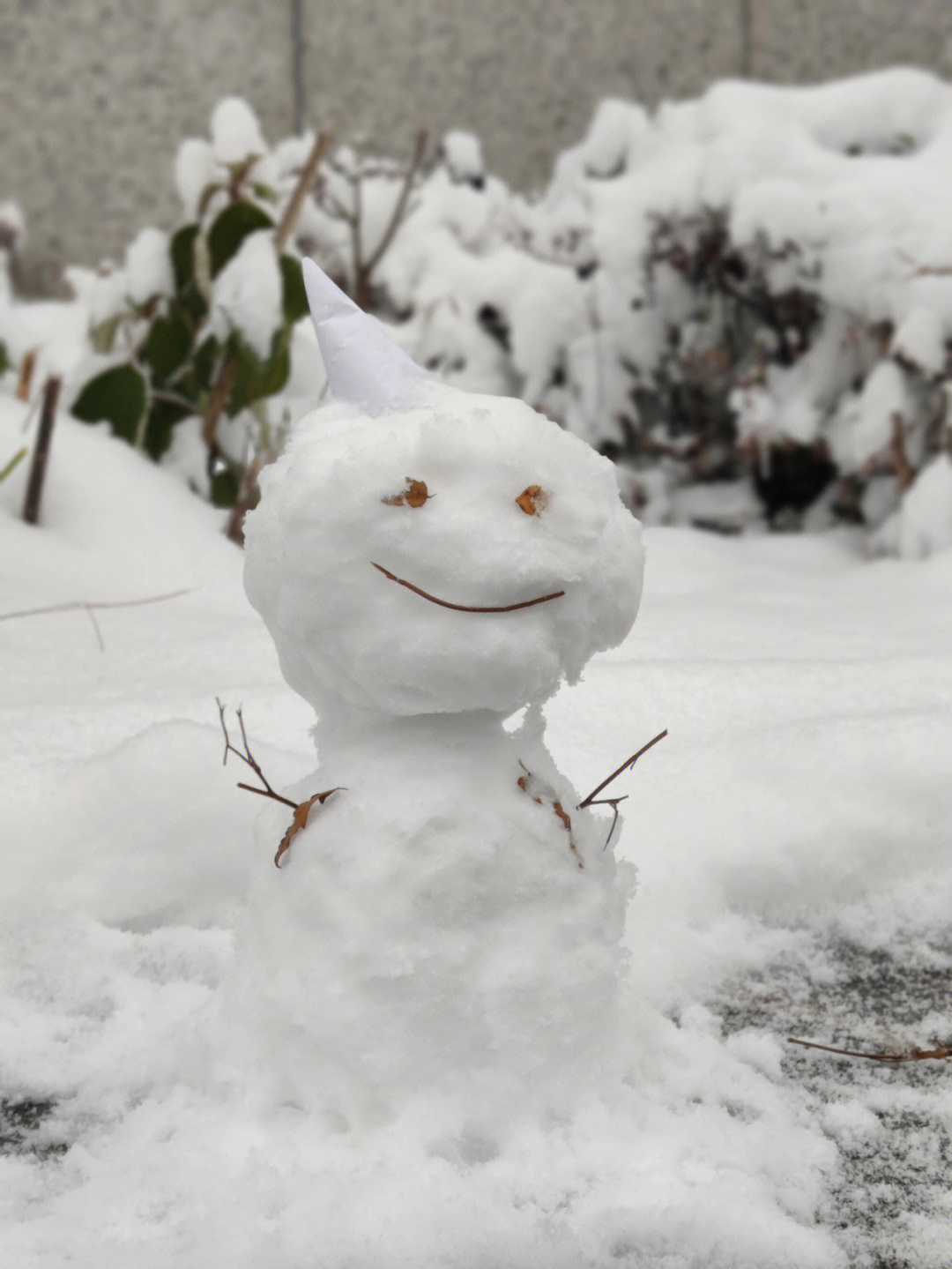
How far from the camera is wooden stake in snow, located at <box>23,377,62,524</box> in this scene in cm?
225

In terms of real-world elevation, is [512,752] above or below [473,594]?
below

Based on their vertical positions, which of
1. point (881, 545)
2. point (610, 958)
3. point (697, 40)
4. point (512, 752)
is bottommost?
point (881, 545)

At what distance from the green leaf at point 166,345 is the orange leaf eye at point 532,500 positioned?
5.93 ft

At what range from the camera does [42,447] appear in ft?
7.45

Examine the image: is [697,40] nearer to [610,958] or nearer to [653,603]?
[653,603]

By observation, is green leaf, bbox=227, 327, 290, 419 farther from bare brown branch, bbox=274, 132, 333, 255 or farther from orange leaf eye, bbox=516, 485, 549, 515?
orange leaf eye, bbox=516, 485, 549, 515

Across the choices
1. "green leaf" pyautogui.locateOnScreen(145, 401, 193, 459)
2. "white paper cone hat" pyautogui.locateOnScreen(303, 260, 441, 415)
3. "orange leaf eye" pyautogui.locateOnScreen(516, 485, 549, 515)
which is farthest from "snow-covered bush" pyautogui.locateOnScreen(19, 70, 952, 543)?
"orange leaf eye" pyautogui.locateOnScreen(516, 485, 549, 515)

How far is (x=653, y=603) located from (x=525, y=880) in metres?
1.52

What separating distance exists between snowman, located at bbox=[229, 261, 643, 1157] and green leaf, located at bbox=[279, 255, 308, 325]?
1556 mm

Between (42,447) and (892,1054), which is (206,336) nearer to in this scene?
(42,447)

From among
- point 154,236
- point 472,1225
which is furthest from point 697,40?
point 472,1225

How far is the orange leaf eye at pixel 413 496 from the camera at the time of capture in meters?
1.06

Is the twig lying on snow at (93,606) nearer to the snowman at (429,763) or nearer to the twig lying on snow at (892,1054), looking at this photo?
the snowman at (429,763)

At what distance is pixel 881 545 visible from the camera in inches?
130
